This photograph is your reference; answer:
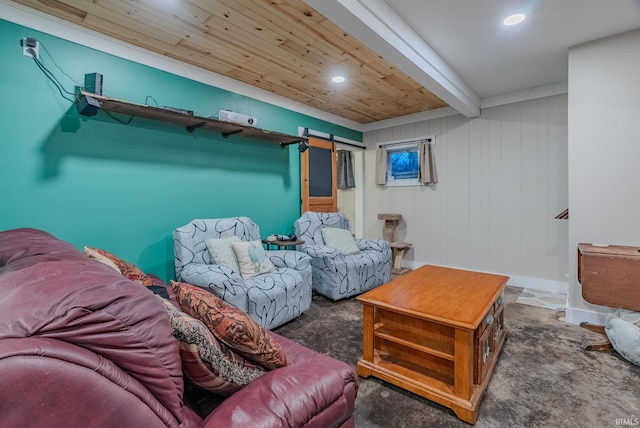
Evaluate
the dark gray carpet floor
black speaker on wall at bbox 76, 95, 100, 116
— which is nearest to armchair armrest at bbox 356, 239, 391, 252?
the dark gray carpet floor

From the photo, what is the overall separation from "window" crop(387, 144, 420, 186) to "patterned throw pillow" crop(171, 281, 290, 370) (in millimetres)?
4299

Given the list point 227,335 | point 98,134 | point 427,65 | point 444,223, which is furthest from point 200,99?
point 444,223

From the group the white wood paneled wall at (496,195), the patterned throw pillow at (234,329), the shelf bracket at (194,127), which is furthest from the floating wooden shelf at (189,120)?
the white wood paneled wall at (496,195)

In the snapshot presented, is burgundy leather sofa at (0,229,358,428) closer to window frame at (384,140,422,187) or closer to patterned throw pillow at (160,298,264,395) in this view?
patterned throw pillow at (160,298,264,395)

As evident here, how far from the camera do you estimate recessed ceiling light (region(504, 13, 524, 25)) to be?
229 centimetres

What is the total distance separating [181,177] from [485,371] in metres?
2.96

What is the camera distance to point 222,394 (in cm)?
102

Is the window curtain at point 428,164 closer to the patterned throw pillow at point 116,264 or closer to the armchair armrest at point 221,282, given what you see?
the armchair armrest at point 221,282

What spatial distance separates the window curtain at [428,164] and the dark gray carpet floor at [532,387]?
243 cm

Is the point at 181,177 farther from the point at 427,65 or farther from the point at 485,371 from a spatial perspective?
the point at 485,371

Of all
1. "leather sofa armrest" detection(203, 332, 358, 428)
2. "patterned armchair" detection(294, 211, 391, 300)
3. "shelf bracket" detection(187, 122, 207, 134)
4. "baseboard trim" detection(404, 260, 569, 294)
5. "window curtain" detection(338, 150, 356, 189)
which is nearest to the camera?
"leather sofa armrest" detection(203, 332, 358, 428)

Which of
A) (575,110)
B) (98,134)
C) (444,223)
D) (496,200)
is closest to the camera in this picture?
(98,134)

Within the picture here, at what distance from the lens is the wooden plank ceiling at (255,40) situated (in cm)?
215

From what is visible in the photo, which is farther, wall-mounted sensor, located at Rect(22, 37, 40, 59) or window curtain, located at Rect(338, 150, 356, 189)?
window curtain, located at Rect(338, 150, 356, 189)
